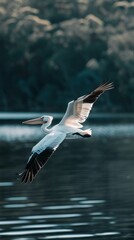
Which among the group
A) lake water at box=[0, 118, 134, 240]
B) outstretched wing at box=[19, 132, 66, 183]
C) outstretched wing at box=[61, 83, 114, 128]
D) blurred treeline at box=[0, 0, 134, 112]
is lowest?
lake water at box=[0, 118, 134, 240]

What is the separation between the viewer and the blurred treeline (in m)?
92.6

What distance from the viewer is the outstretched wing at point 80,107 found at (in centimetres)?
1712

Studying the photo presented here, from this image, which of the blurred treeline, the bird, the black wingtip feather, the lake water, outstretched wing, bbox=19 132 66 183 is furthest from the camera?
the blurred treeline

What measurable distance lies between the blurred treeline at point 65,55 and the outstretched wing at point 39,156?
243ft

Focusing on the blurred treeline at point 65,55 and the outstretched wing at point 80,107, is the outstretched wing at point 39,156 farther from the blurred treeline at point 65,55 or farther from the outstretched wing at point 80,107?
the blurred treeline at point 65,55

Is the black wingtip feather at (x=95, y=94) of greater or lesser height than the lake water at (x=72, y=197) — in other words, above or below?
above

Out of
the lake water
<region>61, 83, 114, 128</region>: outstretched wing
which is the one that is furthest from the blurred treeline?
<region>61, 83, 114, 128</region>: outstretched wing

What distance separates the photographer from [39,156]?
51.6ft

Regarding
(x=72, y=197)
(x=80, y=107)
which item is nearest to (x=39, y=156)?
(x=80, y=107)

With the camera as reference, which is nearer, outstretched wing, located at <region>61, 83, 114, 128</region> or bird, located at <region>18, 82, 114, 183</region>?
bird, located at <region>18, 82, 114, 183</region>

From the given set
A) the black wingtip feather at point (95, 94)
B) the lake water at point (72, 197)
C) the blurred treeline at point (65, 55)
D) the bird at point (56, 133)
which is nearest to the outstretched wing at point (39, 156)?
the bird at point (56, 133)

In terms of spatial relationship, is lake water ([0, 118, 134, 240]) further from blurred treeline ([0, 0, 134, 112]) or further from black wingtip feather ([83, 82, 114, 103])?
blurred treeline ([0, 0, 134, 112])

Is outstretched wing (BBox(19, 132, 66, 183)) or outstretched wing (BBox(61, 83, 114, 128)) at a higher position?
outstretched wing (BBox(61, 83, 114, 128))

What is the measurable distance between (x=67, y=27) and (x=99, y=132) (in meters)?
42.5
